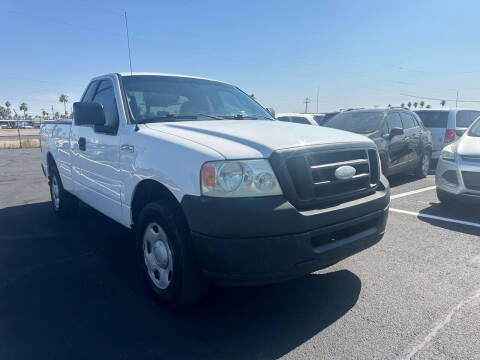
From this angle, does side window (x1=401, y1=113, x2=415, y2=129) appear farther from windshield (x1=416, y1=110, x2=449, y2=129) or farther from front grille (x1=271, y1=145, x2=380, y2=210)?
front grille (x1=271, y1=145, x2=380, y2=210)

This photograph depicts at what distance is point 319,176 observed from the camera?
2602 mm

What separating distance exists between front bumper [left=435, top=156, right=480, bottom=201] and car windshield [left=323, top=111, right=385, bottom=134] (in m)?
1.98

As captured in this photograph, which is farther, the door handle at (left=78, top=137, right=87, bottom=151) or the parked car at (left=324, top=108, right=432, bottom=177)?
the parked car at (left=324, top=108, right=432, bottom=177)

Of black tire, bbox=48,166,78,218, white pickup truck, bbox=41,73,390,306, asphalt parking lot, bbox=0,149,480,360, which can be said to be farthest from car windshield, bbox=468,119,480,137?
black tire, bbox=48,166,78,218

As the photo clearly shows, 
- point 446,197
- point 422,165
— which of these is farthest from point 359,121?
point 446,197

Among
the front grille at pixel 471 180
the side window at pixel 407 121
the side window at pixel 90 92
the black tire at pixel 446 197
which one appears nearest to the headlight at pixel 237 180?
the side window at pixel 90 92

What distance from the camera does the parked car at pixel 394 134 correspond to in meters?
7.27

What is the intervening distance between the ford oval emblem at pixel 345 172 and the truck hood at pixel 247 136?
0.21 metres

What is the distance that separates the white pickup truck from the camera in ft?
7.70

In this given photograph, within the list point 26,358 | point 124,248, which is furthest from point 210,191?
point 124,248

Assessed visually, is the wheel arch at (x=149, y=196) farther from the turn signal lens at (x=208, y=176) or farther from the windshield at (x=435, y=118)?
the windshield at (x=435, y=118)

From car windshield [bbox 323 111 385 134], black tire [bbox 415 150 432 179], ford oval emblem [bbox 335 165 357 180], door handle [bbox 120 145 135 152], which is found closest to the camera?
ford oval emblem [bbox 335 165 357 180]

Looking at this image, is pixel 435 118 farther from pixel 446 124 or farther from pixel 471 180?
pixel 471 180

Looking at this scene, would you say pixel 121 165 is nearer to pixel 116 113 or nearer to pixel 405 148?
pixel 116 113
